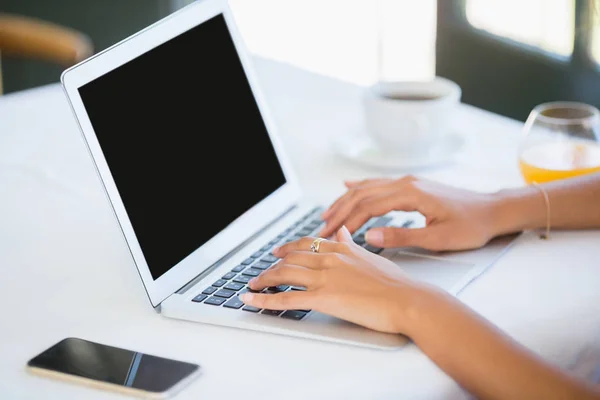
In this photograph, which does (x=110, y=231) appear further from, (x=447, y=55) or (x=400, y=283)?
(x=447, y=55)

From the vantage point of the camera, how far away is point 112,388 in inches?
32.3

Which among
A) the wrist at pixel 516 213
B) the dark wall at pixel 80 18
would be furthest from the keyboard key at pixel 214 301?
the dark wall at pixel 80 18

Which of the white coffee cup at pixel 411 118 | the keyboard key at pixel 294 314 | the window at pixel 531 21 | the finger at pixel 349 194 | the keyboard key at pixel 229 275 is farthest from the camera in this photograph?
the window at pixel 531 21

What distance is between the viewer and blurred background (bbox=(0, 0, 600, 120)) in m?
2.67

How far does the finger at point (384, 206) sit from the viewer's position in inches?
44.1

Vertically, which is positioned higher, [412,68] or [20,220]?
[20,220]

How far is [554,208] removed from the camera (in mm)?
1132

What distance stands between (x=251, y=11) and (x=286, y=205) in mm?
2771

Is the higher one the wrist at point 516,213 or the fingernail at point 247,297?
the fingernail at point 247,297

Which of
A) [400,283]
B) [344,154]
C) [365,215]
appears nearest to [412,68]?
[344,154]

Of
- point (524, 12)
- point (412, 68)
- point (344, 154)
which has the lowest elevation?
point (412, 68)

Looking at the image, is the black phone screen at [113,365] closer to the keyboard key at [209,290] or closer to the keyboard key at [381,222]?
the keyboard key at [209,290]

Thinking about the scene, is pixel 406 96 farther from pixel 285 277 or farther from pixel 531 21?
pixel 531 21

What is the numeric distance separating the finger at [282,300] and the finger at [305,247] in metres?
0.08
